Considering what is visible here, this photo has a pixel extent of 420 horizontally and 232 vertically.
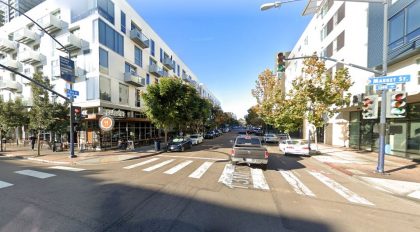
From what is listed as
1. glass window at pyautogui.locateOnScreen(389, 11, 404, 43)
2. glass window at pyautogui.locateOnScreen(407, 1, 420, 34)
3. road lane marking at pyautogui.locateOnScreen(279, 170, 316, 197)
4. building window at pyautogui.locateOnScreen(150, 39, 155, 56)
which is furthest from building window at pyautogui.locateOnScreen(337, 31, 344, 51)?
building window at pyautogui.locateOnScreen(150, 39, 155, 56)

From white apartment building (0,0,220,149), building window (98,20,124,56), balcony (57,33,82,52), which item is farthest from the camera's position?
building window (98,20,124,56)

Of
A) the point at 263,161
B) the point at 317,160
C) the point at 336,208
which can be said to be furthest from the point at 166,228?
the point at 317,160

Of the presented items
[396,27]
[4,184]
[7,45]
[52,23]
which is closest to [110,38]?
[52,23]

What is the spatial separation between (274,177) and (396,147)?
13.0m

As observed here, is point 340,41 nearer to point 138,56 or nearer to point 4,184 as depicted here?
point 138,56

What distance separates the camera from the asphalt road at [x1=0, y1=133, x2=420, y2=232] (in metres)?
4.42

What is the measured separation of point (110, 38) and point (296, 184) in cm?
2321

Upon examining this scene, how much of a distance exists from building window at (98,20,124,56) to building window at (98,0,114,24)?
974mm

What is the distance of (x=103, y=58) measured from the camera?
68.2 feet

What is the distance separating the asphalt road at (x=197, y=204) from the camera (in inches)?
174

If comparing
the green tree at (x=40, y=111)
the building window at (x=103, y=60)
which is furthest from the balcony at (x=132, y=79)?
the green tree at (x=40, y=111)

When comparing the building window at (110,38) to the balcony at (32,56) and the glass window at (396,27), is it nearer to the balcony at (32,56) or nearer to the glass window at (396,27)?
the balcony at (32,56)

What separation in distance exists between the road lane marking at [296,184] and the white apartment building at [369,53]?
4.71 m

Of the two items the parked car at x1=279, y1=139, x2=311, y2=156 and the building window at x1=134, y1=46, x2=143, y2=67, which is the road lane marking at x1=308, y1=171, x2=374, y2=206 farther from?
the building window at x1=134, y1=46, x2=143, y2=67
